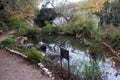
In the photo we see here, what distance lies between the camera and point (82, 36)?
22.0m

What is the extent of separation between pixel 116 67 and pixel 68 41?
27.6 ft

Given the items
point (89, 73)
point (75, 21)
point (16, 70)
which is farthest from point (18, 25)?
point (89, 73)

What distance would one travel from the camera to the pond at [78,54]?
1084 centimetres

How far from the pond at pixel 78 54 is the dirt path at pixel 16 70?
5.65 feet

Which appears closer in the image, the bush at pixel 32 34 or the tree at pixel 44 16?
the bush at pixel 32 34

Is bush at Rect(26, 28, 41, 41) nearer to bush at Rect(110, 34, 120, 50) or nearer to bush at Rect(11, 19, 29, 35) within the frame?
bush at Rect(11, 19, 29, 35)

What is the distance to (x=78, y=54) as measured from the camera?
15070 millimetres

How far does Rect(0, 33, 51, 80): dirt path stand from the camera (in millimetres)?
8867

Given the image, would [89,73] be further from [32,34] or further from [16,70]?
[32,34]

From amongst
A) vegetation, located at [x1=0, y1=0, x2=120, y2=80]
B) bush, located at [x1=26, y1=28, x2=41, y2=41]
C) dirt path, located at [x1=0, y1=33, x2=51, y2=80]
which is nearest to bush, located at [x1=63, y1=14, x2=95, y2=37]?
vegetation, located at [x1=0, y1=0, x2=120, y2=80]

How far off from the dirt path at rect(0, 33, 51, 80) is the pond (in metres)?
1.72

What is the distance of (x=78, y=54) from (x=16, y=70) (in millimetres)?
6021

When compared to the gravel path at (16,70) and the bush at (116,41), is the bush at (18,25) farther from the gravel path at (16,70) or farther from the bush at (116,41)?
the gravel path at (16,70)

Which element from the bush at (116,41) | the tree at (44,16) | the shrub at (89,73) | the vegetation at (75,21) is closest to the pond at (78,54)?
the shrub at (89,73)
